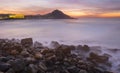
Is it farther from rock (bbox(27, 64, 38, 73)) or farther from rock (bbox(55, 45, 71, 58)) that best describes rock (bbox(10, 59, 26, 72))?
rock (bbox(55, 45, 71, 58))

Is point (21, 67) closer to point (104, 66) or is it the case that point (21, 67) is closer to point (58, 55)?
point (58, 55)

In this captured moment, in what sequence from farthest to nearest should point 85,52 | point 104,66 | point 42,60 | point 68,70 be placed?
point 85,52 < point 104,66 < point 42,60 < point 68,70

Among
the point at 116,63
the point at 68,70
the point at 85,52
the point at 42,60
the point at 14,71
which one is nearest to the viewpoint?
the point at 14,71

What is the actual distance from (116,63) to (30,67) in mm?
3145

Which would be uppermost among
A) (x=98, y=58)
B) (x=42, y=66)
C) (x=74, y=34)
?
(x=42, y=66)

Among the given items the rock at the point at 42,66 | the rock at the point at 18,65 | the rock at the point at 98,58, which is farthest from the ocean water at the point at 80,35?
the rock at the point at 18,65

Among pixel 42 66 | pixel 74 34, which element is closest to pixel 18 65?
pixel 42 66

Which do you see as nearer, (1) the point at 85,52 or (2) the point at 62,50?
(2) the point at 62,50

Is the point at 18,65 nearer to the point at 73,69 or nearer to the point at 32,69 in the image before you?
the point at 32,69

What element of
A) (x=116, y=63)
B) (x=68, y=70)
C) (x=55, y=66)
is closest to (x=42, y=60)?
(x=55, y=66)

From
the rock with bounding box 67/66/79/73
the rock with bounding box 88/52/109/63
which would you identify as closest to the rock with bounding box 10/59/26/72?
the rock with bounding box 67/66/79/73

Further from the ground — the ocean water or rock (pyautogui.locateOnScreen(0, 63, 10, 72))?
rock (pyautogui.locateOnScreen(0, 63, 10, 72))

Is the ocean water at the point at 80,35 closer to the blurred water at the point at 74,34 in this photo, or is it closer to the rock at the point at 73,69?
the blurred water at the point at 74,34

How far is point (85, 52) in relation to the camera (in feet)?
28.2
